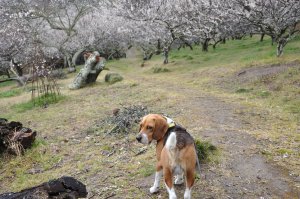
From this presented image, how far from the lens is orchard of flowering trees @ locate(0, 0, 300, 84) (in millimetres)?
19531

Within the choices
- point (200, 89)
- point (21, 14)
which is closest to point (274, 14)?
point (200, 89)

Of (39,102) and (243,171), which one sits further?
(39,102)

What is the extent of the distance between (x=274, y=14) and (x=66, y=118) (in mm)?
12838

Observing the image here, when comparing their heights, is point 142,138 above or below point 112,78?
above

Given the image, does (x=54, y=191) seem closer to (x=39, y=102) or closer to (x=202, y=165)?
(x=202, y=165)

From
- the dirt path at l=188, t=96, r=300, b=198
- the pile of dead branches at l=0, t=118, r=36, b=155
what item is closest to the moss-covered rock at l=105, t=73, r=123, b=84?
the pile of dead branches at l=0, t=118, r=36, b=155

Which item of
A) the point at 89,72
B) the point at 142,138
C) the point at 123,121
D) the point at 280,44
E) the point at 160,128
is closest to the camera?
the point at 142,138

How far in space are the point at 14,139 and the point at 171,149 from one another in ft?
18.2

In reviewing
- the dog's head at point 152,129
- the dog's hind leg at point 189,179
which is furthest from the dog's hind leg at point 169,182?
the dog's head at point 152,129

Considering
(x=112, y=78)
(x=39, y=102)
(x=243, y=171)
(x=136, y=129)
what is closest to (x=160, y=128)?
(x=243, y=171)

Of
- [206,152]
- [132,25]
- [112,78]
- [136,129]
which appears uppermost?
[132,25]

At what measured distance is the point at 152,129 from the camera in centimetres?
515

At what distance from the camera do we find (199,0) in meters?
25.6

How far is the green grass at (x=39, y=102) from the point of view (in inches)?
622
